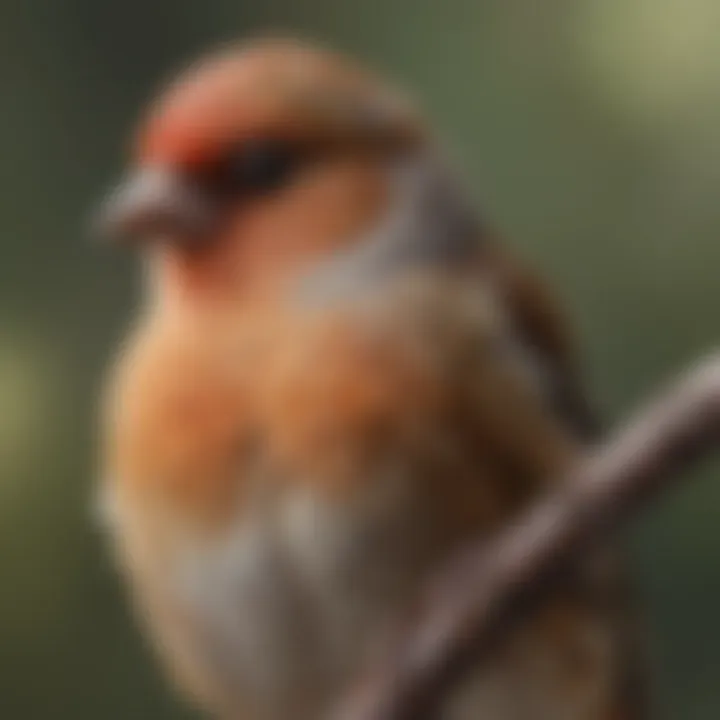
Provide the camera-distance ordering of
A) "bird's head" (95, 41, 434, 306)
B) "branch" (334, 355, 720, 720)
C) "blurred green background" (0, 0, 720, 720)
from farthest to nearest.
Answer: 1. "blurred green background" (0, 0, 720, 720)
2. "bird's head" (95, 41, 434, 306)
3. "branch" (334, 355, 720, 720)

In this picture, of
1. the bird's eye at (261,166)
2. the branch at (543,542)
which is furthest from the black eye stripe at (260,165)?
the branch at (543,542)

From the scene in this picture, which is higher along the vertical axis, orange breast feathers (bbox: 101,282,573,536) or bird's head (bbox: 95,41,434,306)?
bird's head (bbox: 95,41,434,306)

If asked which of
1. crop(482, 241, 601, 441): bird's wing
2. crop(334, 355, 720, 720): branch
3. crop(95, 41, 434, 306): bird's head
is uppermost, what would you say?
crop(95, 41, 434, 306): bird's head

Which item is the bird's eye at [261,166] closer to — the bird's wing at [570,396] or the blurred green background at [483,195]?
the bird's wing at [570,396]

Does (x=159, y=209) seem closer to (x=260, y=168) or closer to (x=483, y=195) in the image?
(x=260, y=168)

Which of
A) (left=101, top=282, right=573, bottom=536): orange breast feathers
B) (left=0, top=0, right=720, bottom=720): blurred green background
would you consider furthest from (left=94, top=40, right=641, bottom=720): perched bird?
(left=0, top=0, right=720, bottom=720): blurred green background

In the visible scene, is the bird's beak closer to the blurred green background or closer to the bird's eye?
the bird's eye
